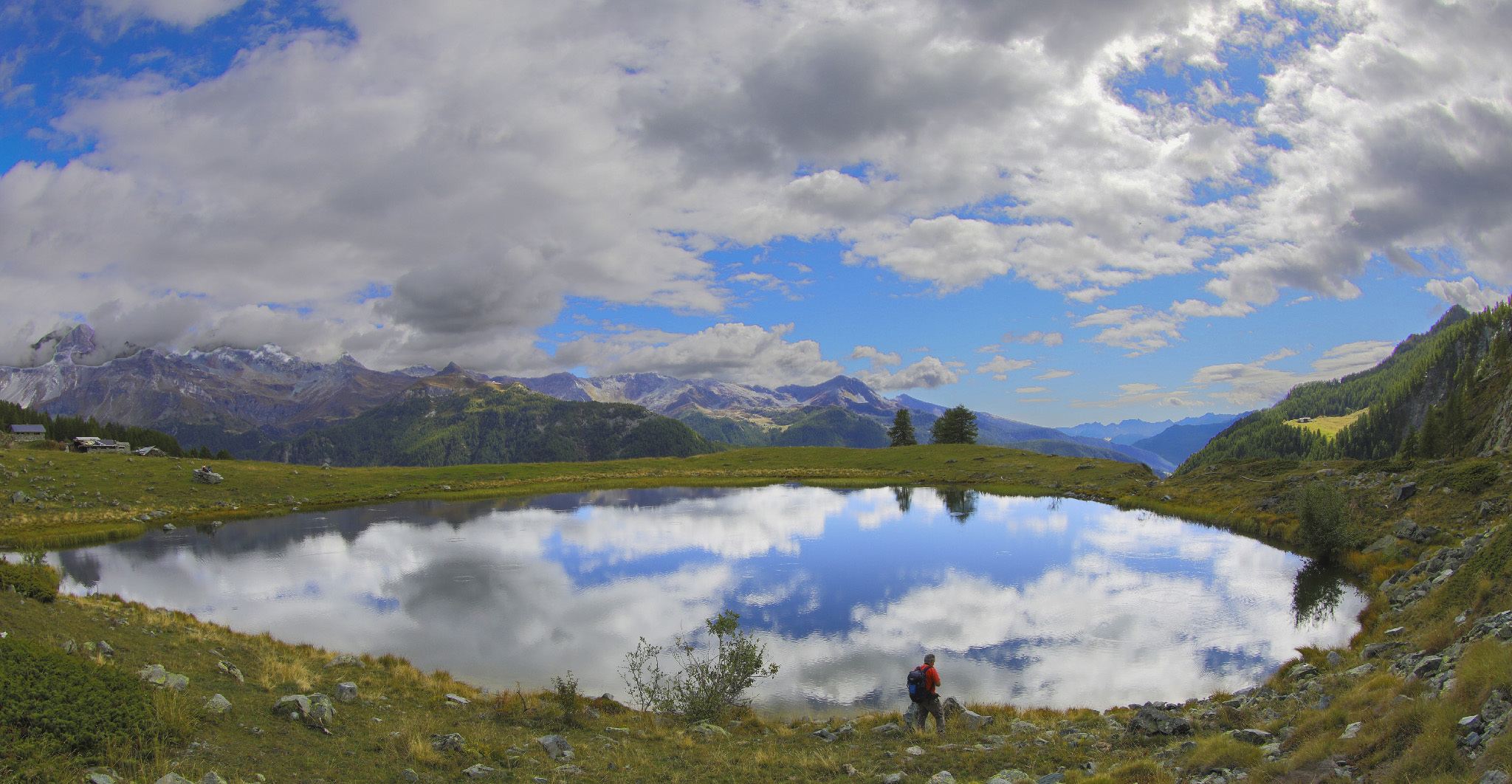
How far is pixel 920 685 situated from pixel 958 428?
441ft

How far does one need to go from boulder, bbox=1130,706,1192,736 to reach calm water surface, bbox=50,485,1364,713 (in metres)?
5.26

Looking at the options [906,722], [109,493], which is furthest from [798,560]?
[109,493]

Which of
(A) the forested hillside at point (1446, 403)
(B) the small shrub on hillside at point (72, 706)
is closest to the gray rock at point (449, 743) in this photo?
(B) the small shrub on hillside at point (72, 706)

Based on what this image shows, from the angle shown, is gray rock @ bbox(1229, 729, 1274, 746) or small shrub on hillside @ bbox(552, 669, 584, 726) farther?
small shrub on hillside @ bbox(552, 669, 584, 726)

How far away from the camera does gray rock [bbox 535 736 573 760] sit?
14609mm

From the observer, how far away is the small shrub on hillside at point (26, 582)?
797 inches

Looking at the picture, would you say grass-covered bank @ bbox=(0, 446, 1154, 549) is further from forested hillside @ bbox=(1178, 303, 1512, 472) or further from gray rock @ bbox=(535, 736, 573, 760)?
gray rock @ bbox=(535, 736, 573, 760)

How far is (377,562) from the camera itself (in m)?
43.8

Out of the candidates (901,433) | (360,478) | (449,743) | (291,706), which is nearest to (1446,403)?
(901,433)

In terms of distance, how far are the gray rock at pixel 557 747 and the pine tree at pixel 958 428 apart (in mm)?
134585

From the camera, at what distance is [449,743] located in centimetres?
1423

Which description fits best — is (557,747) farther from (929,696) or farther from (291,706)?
(929,696)

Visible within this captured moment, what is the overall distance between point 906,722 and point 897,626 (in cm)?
1106

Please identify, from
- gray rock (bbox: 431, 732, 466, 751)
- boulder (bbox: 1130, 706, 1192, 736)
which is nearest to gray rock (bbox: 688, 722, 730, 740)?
gray rock (bbox: 431, 732, 466, 751)
